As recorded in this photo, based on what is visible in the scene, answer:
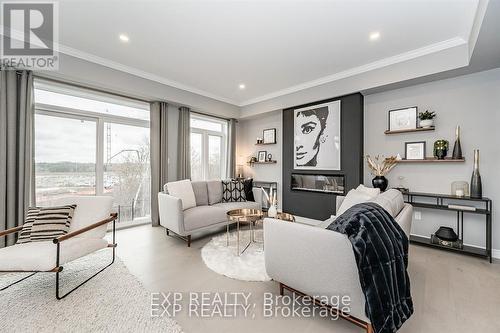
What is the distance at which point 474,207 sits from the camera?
294cm

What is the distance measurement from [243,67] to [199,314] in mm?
3534

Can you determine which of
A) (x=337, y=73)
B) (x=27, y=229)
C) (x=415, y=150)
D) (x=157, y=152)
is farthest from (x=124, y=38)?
(x=415, y=150)

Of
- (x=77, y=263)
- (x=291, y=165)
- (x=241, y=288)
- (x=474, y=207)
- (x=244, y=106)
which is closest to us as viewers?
(x=241, y=288)

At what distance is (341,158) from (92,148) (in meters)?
4.61

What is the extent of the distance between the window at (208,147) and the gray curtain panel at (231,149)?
16 centimetres

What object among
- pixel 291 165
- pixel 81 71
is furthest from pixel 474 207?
pixel 81 71

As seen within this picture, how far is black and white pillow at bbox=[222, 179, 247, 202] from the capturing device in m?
4.41

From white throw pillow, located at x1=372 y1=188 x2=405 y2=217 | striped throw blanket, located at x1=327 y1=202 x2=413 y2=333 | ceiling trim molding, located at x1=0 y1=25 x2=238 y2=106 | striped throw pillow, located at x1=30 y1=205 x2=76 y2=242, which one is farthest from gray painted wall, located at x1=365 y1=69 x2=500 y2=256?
striped throw pillow, located at x1=30 y1=205 x2=76 y2=242

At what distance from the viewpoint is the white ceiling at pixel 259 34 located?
2.29m

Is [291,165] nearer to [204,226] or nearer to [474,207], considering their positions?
[204,226]

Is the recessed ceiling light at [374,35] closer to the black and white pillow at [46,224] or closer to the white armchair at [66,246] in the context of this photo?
the white armchair at [66,246]

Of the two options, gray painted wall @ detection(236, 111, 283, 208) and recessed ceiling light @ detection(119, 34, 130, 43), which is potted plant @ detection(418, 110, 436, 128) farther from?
recessed ceiling light @ detection(119, 34, 130, 43)

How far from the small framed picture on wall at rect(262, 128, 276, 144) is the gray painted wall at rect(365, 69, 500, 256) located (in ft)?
7.71

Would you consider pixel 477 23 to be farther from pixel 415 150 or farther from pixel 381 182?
pixel 381 182
